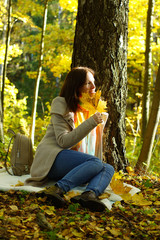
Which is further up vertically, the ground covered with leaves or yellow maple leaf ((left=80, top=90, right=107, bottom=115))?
yellow maple leaf ((left=80, top=90, right=107, bottom=115))

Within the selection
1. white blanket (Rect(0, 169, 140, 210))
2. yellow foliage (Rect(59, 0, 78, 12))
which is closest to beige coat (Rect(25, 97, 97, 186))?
white blanket (Rect(0, 169, 140, 210))

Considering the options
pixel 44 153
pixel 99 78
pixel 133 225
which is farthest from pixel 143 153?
pixel 133 225

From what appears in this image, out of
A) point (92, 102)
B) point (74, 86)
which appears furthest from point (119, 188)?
point (74, 86)

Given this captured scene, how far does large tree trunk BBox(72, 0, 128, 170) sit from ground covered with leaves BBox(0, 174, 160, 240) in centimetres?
118

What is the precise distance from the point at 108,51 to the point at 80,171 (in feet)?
5.68

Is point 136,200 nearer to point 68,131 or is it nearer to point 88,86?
point 68,131

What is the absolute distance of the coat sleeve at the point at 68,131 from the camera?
2818 mm

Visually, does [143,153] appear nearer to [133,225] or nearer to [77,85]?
[77,85]

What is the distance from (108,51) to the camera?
12.5ft

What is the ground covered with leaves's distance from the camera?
1.95m

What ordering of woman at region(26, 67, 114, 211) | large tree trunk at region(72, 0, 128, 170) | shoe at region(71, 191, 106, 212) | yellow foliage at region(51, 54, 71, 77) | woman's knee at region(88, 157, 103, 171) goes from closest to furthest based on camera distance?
1. shoe at region(71, 191, 106, 212)
2. woman at region(26, 67, 114, 211)
3. woman's knee at region(88, 157, 103, 171)
4. large tree trunk at region(72, 0, 128, 170)
5. yellow foliage at region(51, 54, 71, 77)

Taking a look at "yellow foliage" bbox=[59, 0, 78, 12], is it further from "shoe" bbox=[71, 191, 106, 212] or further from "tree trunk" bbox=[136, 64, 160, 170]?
"shoe" bbox=[71, 191, 106, 212]

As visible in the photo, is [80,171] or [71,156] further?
[71,156]

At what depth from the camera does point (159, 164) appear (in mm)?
6750
